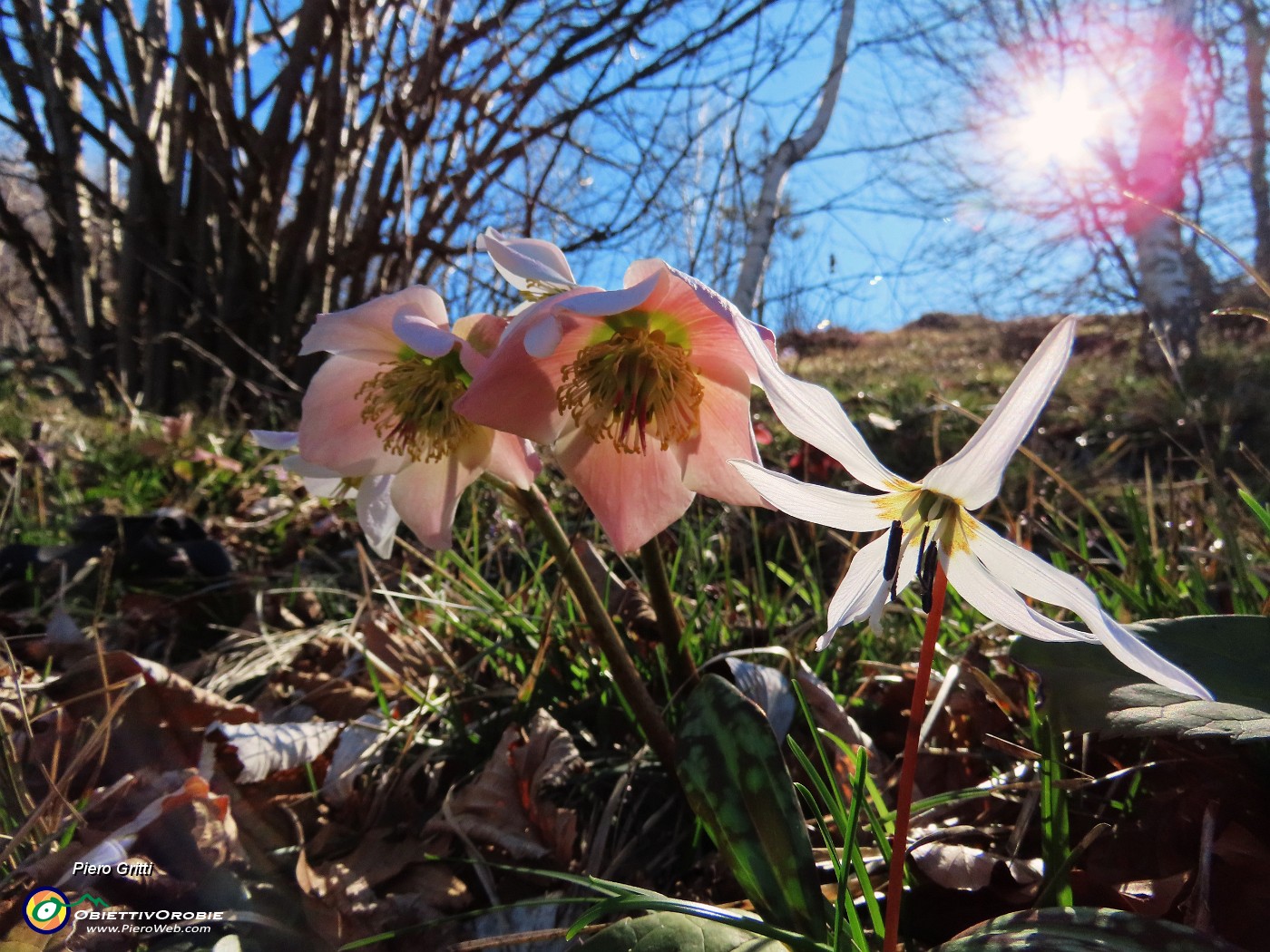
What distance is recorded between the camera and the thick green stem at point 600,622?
2.84 ft

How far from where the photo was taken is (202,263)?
443cm

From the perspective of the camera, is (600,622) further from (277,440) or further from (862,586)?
(277,440)

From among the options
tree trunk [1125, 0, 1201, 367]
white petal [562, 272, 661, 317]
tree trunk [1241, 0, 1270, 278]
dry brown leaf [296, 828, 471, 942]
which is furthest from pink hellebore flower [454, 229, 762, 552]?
tree trunk [1241, 0, 1270, 278]

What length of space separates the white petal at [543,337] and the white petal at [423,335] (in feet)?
0.40

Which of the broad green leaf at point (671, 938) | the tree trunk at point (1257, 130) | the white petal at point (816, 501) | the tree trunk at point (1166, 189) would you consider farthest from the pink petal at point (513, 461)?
the tree trunk at point (1257, 130)

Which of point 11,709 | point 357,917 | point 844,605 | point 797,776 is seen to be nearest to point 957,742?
point 797,776

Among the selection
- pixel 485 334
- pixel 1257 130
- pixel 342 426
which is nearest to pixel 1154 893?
pixel 485 334

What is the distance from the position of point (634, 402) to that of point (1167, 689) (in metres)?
0.59

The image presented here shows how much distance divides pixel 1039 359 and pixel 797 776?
28.2 inches

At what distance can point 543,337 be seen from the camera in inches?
27.4

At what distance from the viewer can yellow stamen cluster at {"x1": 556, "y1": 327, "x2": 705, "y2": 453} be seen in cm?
87

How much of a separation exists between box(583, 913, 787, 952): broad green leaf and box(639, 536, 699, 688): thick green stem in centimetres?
36

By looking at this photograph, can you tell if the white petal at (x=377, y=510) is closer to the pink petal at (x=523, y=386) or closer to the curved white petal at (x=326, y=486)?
the curved white petal at (x=326, y=486)

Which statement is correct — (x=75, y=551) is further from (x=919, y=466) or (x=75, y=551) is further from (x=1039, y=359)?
(x=919, y=466)
